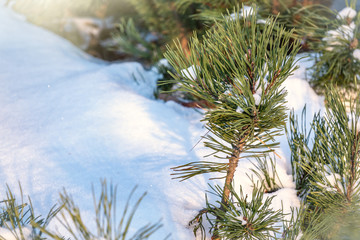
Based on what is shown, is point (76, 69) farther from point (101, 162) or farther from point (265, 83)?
point (265, 83)

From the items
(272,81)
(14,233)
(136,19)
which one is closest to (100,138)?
(14,233)

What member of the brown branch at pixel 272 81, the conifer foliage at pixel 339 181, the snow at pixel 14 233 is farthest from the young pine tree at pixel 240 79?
the snow at pixel 14 233

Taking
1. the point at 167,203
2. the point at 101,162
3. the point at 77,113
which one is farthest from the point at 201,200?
the point at 77,113

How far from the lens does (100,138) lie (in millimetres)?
946

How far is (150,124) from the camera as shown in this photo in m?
1.01

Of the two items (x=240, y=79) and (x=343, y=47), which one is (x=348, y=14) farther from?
(x=240, y=79)

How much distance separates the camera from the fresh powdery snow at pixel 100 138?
76 cm

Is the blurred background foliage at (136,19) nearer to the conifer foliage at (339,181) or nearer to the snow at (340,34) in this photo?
the snow at (340,34)

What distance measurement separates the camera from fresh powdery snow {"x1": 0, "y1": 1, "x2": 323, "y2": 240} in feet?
2.49

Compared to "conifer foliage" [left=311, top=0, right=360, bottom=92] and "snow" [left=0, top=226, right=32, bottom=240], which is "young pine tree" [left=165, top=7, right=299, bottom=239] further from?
"conifer foliage" [left=311, top=0, right=360, bottom=92]

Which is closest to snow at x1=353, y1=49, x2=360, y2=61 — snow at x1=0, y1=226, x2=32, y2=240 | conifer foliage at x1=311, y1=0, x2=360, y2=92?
conifer foliage at x1=311, y1=0, x2=360, y2=92

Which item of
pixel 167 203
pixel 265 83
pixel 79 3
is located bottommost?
pixel 167 203

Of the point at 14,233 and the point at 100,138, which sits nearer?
the point at 14,233

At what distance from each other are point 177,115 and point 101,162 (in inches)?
13.9
